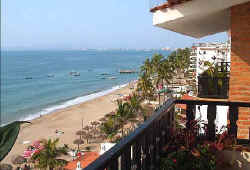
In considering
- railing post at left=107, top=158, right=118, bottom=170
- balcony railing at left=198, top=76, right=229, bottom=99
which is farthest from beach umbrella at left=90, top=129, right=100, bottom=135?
railing post at left=107, top=158, right=118, bottom=170

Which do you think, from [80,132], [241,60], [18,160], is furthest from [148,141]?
[80,132]

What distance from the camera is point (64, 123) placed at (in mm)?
34031

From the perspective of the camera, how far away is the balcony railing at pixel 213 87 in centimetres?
547

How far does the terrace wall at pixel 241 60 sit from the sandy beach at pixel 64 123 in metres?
22.7

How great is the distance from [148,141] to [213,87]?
3502mm

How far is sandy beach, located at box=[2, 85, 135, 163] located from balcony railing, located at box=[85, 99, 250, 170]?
75.1ft

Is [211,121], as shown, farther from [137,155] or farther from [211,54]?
[211,54]

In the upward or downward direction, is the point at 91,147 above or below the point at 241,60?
below

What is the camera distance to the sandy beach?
2831cm

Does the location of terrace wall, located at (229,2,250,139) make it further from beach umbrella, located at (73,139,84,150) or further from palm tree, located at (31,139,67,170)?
beach umbrella, located at (73,139,84,150)

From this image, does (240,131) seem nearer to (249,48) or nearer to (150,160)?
(249,48)

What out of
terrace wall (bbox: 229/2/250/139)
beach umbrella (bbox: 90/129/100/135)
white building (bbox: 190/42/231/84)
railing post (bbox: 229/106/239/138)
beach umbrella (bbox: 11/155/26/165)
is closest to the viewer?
railing post (bbox: 229/106/239/138)

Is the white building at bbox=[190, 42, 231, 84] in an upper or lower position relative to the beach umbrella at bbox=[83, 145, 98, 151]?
upper

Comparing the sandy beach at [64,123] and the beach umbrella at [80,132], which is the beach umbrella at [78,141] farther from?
the beach umbrella at [80,132]
